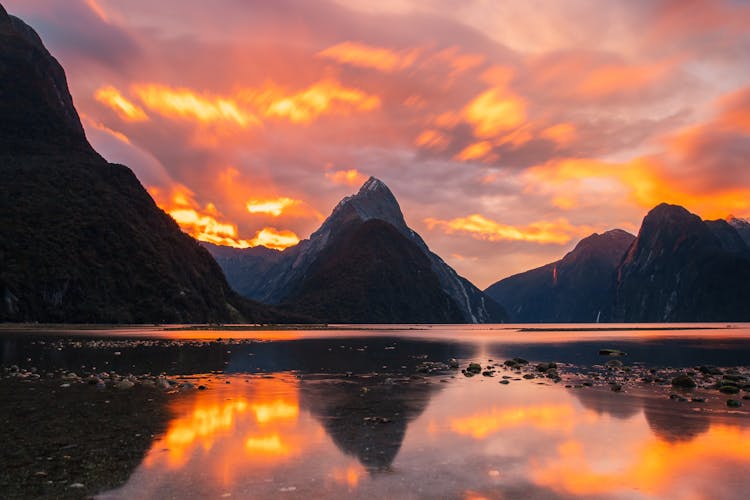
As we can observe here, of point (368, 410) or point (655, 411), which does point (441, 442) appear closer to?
point (368, 410)

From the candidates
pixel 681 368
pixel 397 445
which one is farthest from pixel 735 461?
pixel 681 368

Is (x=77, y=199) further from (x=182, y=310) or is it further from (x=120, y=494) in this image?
(x=120, y=494)

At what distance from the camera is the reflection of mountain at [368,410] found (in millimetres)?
16562

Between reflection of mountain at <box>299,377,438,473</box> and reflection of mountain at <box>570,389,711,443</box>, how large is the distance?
7.86 metres

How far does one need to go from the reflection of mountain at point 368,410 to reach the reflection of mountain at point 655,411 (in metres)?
7.86

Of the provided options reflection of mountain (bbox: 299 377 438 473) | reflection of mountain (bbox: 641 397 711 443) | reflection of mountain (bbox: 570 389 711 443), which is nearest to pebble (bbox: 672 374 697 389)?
reflection of mountain (bbox: 570 389 711 443)

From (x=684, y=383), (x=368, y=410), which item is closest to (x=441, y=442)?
(x=368, y=410)

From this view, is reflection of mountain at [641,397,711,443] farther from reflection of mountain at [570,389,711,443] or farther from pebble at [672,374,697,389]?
pebble at [672,374,697,389]

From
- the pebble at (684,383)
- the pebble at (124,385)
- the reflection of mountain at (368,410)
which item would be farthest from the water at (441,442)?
the pebble at (124,385)

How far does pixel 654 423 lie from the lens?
2128 cm

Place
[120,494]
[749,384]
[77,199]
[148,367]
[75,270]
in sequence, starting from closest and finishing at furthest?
[120,494], [749,384], [148,367], [75,270], [77,199]

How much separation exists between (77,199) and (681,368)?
630ft

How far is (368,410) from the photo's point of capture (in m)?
23.6

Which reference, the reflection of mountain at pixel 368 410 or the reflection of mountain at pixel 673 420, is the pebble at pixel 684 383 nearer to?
the reflection of mountain at pixel 673 420
